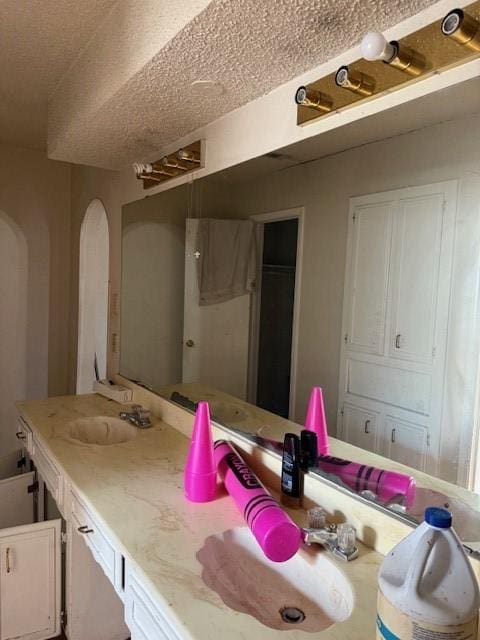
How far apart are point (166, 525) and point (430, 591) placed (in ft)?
2.14

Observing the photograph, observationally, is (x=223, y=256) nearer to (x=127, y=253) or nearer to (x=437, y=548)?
(x=127, y=253)

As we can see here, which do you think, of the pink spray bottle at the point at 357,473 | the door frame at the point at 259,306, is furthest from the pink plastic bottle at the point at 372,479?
the door frame at the point at 259,306

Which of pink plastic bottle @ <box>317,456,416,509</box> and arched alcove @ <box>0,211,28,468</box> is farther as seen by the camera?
arched alcove @ <box>0,211,28,468</box>

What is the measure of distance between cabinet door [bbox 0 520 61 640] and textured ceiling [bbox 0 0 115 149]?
1.67 m

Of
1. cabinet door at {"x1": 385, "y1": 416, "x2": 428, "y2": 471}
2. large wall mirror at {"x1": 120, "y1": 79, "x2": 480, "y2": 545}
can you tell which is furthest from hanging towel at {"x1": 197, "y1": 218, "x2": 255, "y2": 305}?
cabinet door at {"x1": 385, "y1": 416, "x2": 428, "y2": 471}

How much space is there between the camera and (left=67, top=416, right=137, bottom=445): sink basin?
1871mm

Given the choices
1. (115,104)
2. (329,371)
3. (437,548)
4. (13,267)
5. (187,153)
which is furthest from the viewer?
(13,267)

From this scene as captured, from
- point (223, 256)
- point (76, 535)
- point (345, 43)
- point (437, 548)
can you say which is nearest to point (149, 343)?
point (223, 256)

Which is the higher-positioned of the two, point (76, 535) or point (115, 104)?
point (115, 104)

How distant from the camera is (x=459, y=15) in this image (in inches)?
31.0

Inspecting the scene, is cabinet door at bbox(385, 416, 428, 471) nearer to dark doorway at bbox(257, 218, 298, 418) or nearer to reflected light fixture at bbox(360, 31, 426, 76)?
dark doorway at bbox(257, 218, 298, 418)

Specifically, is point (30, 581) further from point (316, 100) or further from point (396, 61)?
point (396, 61)

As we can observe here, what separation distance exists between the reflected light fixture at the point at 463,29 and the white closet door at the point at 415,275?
28 cm

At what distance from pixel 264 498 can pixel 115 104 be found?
1275 mm
